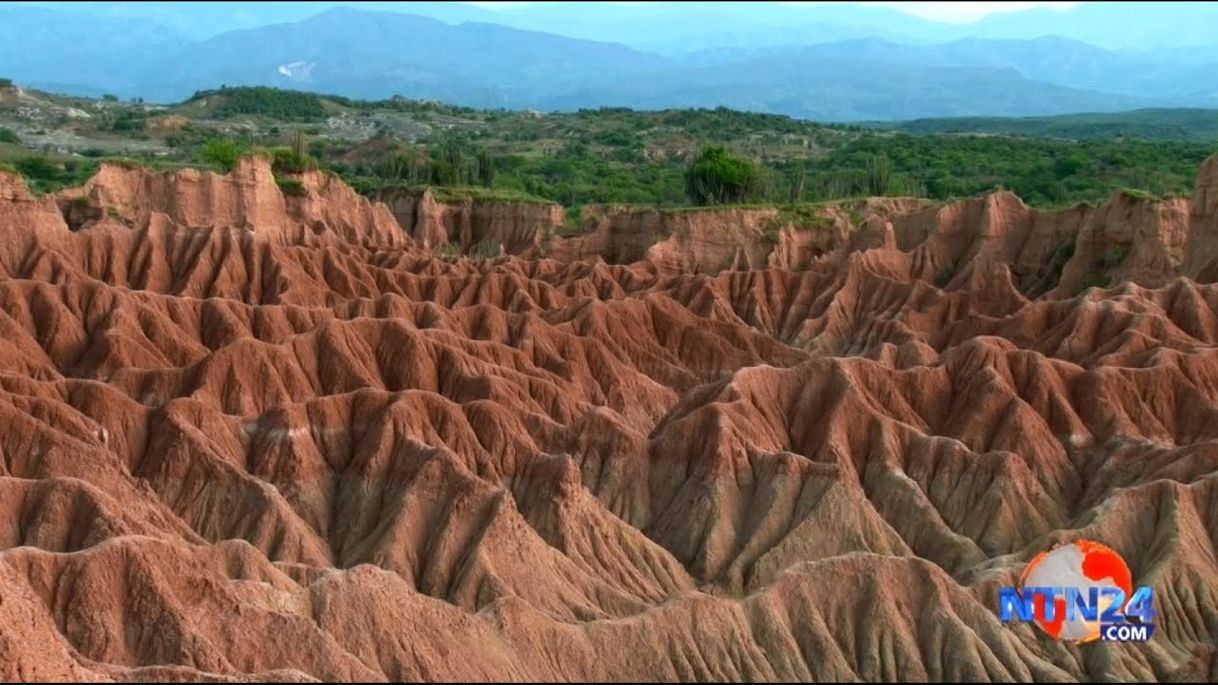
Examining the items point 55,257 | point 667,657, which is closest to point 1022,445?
point 667,657

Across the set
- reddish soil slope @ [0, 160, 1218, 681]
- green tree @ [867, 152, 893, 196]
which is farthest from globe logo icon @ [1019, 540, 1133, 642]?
green tree @ [867, 152, 893, 196]

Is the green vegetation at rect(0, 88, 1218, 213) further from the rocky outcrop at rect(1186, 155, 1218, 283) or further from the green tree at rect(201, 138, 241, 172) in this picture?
the rocky outcrop at rect(1186, 155, 1218, 283)

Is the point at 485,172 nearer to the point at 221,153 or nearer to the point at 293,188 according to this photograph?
the point at 221,153

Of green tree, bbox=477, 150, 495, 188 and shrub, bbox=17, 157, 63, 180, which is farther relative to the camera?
green tree, bbox=477, 150, 495, 188

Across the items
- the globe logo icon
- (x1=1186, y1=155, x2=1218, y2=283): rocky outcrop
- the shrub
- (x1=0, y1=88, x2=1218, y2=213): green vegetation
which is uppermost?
(x1=1186, y1=155, x2=1218, y2=283): rocky outcrop

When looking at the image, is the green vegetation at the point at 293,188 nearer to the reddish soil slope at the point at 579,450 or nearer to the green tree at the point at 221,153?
the reddish soil slope at the point at 579,450

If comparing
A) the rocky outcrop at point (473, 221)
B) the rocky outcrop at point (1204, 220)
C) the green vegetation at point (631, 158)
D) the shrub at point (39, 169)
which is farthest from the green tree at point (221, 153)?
the rocky outcrop at point (1204, 220)

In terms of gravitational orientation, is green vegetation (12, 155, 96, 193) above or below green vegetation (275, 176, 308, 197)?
below
